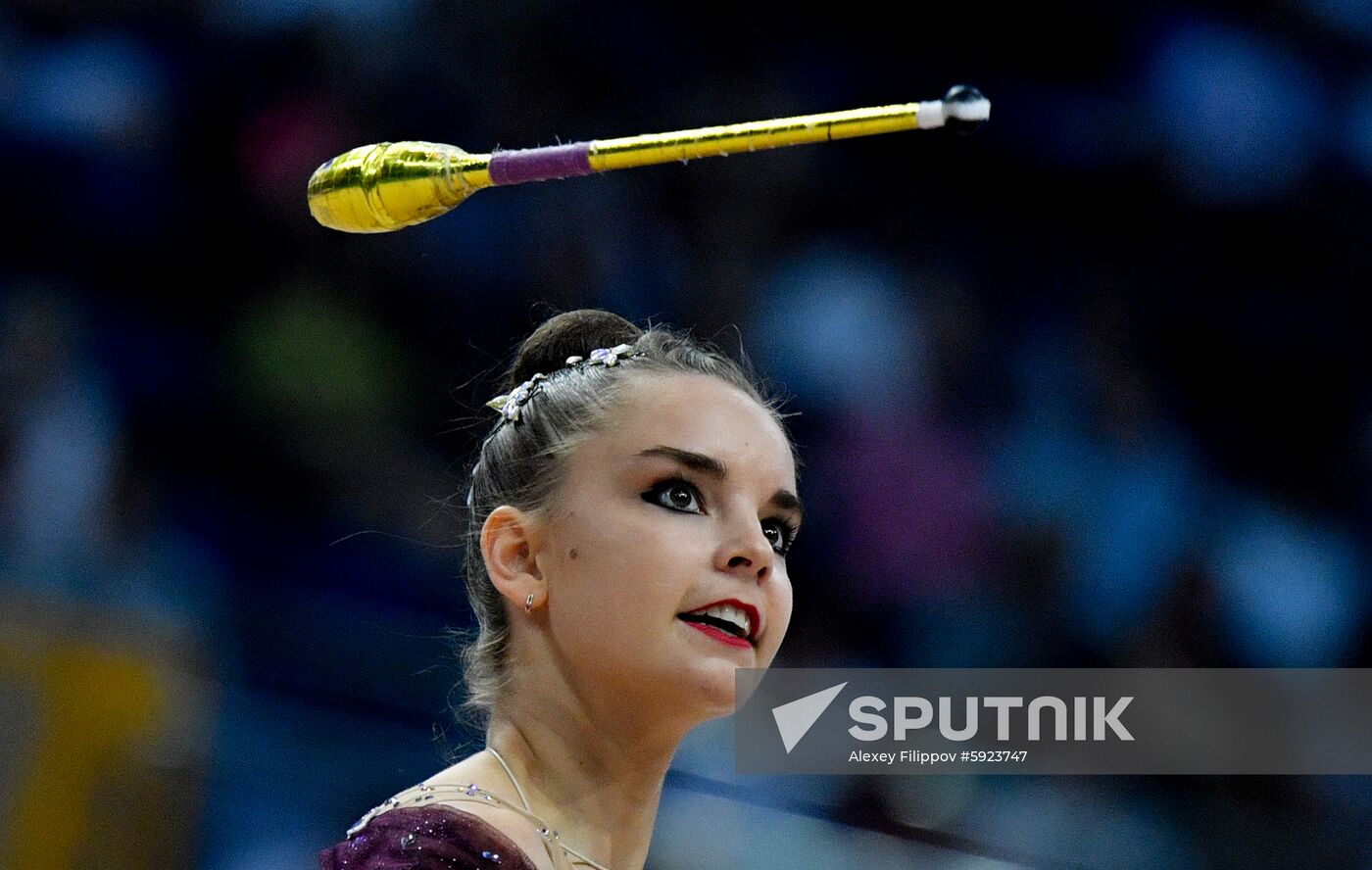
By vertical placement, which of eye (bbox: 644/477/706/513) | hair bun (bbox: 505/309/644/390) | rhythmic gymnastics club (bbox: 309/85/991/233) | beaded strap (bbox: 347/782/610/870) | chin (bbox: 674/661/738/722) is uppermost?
hair bun (bbox: 505/309/644/390)

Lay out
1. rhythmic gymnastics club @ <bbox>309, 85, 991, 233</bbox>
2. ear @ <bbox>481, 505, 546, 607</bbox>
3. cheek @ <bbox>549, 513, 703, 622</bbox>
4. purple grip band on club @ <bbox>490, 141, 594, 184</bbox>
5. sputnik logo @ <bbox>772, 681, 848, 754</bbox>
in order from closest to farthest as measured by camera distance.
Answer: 1. rhythmic gymnastics club @ <bbox>309, 85, 991, 233</bbox>
2. purple grip band on club @ <bbox>490, 141, 594, 184</bbox>
3. cheek @ <bbox>549, 513, 703, 622</bbox>
4. ear @ <bbox>481, 505, 546, 607</bbox>
5. sputnik logo @ <bbox>772, 681, 848, 754</bbox>

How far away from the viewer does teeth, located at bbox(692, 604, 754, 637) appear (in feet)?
5.15

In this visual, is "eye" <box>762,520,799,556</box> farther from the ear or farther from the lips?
the ear

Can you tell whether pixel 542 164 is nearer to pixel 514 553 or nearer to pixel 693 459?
pixel 693 459

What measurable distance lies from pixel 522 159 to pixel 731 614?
51 cm

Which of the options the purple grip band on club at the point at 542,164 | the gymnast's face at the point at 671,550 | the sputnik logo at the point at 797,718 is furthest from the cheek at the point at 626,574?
the sputnik logo at the point at 797,718

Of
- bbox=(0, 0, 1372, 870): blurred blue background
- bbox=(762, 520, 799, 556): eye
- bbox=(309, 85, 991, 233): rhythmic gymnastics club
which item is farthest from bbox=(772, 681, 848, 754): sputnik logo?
bbox=(309, 85, 991, 233): rhythmic gymnastics club

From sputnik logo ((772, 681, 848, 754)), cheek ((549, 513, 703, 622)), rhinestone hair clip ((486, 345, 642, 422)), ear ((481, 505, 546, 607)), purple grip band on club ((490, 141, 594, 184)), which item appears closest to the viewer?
purple grip band on club ((490, 141, 594, 184))

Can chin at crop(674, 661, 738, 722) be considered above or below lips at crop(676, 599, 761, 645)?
below

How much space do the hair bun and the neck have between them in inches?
16.1

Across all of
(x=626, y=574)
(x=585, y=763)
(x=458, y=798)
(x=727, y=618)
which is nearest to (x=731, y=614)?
(x=727, y=618)

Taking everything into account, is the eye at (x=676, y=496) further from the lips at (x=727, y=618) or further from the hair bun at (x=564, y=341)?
the hair bun at (x=564, y=341)

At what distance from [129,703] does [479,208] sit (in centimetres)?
114

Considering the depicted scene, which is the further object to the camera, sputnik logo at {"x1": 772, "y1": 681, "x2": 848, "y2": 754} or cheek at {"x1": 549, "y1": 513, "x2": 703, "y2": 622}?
sputnik logo at {"x1": 772, "y1": 681, "x2": 848, "y2": 754}
